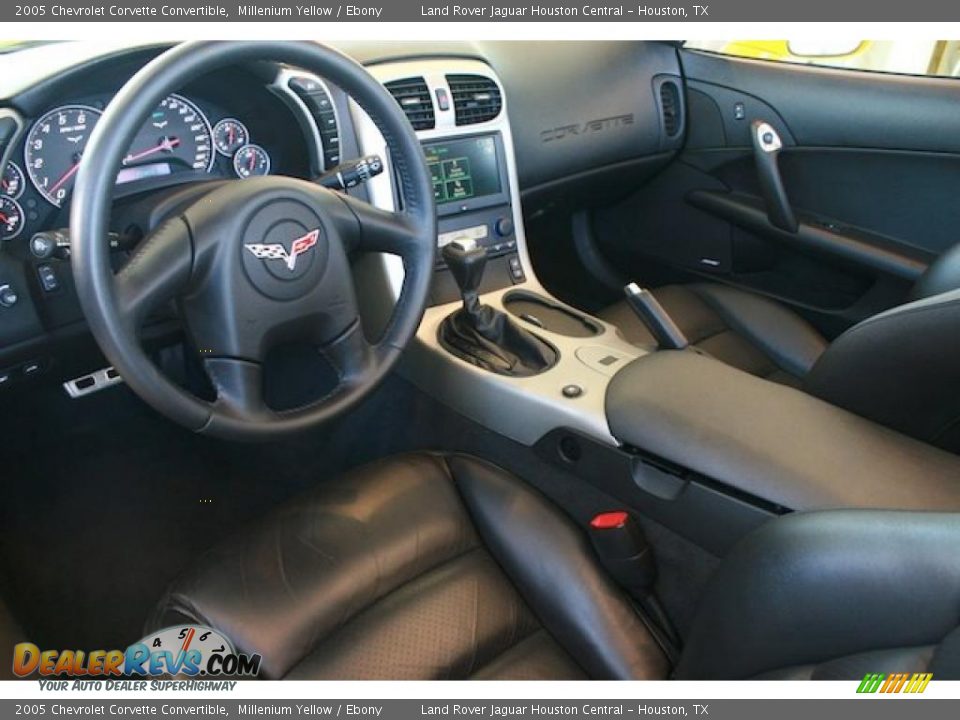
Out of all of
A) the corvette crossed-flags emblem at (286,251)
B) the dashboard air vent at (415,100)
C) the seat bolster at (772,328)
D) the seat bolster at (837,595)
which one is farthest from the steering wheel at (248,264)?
the seat bolster at (772,328)

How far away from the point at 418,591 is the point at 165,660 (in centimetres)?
27

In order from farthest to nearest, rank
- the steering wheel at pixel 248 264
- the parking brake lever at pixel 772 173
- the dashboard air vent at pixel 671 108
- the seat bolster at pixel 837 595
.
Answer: the dashboard air vent at pixel 671 108
the parking brake lever at pixel 772 173
the steering wheel at pixel 248 264
the seat bolster at pixel 837 595

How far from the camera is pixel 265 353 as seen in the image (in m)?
0.89

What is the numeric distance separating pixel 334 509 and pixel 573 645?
32cm

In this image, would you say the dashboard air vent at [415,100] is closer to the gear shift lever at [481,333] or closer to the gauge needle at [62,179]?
the gear shift lever at [481,333]

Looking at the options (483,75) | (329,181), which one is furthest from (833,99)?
(329,181)

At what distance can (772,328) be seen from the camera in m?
1.44

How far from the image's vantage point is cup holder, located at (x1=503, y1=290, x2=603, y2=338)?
1298 mm

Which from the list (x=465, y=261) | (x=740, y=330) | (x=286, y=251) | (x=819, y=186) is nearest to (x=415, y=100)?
(x=465, y=261)

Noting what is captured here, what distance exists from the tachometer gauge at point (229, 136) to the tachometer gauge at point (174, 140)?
1cm

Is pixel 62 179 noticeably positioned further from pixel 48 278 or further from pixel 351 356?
pixel 351 356

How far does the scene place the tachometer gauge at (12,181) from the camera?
89 centimetres

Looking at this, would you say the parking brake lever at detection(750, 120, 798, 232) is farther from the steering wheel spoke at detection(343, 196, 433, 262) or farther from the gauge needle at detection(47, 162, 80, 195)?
the gauge needle at detection(47, 162, 80, 195)

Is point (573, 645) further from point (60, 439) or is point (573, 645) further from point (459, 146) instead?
point (60, 439)
